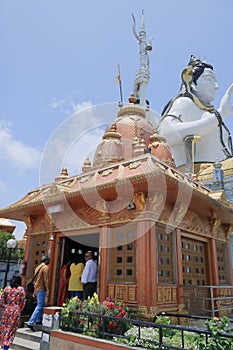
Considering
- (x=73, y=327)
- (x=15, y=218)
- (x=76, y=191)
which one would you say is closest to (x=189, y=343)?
(x=73, y=327)

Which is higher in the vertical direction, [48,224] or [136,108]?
[136,108]

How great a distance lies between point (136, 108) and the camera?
580 inches

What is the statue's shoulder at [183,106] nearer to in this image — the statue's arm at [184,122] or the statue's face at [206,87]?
the statue's arm at [184,122]

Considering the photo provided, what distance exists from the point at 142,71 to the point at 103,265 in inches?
1195

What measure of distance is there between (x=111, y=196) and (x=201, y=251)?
13.2 feet

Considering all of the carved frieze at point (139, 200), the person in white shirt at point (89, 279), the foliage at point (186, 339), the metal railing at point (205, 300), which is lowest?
the foliage at point (186, 339)

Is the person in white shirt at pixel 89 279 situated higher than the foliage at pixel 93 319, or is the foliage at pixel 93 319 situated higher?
the person in white shirt at pixel 89 279

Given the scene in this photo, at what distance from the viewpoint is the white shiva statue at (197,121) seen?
24.1m

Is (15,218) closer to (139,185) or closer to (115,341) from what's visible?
(139,185)

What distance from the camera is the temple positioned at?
7.23 m

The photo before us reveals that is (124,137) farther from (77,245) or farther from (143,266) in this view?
(143,266)

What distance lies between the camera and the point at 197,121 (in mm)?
24453

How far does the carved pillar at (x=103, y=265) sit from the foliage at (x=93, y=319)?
1.46 meters

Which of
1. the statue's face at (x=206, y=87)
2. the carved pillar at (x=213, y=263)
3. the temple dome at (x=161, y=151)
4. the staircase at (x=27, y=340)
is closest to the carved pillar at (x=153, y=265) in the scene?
the staircase at (x=27, y=340)
